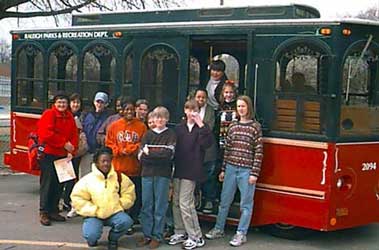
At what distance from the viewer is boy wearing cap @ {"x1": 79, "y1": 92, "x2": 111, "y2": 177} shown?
8875 mm

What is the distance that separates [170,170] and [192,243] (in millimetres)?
800

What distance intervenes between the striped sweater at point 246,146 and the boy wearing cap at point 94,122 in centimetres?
188

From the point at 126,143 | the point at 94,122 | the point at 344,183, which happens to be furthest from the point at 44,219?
the point at 344,183

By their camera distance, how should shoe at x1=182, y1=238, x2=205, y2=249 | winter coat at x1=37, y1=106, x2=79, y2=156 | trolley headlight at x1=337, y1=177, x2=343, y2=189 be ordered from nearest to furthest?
trolley headlight at x1=337, y1=177, x2=343, y2=189 < shoe at x1=182, y1=238, x2=205, y2=249 < winter coat at x1=37, y1=106, x2=79, y2=156

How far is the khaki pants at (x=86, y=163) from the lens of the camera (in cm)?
911

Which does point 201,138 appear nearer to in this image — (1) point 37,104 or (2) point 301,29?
(2) point 301,29

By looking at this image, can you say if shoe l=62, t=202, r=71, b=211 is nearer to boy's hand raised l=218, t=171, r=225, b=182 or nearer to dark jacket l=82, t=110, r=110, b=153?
dark jacket l=82, t=110, r=110, b=153

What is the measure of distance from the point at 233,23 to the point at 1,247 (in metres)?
3.49

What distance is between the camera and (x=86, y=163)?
9.14m

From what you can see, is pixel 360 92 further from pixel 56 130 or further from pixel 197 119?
pixel 56 130

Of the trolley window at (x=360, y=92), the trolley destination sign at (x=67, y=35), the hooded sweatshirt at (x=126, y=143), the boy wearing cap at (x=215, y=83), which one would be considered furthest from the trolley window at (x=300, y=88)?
the trolley destination sign at (x=67, y=35)

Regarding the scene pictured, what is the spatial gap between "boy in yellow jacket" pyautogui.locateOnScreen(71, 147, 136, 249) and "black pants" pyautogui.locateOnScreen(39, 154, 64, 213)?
1.45 m

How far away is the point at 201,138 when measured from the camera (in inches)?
297

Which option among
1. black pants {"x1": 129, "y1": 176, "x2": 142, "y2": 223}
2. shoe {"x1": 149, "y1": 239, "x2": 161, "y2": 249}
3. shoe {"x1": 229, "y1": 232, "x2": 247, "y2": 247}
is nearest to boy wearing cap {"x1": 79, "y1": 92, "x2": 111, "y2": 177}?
black pants {"x1": 129, "y1": 176, "x2": 142, "y2": 223}
